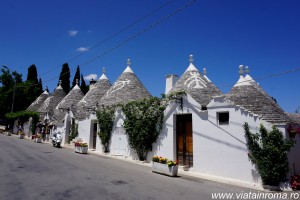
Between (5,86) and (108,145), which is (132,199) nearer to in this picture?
(108,145)

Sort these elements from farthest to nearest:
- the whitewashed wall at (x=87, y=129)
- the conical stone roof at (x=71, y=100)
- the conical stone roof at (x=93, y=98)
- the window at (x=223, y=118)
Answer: the conical stone roof at (x=71, y=100)
the conical stone roof at (x=93, y=98)
the whitewashed wall at (x=87, y=129)
the window at (x=223, y=118)

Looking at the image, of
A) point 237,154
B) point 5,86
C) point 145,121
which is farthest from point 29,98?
point 237,154

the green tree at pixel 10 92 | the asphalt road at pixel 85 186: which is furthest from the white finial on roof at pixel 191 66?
the green tree at pixel 10 92

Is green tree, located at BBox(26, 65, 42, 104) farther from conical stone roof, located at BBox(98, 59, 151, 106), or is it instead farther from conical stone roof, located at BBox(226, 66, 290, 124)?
conical stone roof, located at BBox(226, 66, 290, 124)

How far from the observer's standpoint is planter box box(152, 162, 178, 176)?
10922mm

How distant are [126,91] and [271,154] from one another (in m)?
13.3

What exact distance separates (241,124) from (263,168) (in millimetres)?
2116

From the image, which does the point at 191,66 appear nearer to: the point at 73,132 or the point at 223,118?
the point at 223,118

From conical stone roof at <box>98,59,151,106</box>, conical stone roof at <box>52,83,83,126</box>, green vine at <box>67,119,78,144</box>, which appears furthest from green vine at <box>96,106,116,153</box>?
conical stone roof at <box>52,83,83,126</box>

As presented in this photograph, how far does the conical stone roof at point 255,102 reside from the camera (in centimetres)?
1036

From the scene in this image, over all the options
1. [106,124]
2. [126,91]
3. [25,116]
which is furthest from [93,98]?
[25,116]

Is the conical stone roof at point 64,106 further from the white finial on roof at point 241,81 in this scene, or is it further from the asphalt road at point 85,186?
the white finial on roof at point 241,81

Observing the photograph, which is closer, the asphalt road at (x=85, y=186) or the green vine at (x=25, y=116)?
the asphalt road at (x=85, y=186)

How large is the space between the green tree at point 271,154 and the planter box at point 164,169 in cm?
361
